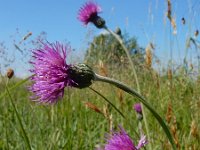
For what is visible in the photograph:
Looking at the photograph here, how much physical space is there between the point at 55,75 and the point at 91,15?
184 cm

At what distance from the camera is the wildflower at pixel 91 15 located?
2795 millimetres

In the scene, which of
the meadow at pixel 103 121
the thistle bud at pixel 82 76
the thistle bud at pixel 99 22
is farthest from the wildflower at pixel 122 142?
the thistle bud at pixel 99 22

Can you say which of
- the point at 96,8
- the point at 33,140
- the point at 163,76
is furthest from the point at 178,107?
the point at 163,76

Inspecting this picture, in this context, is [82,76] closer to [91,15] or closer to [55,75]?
[55,75]

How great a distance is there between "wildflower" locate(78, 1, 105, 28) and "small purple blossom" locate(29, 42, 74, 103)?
1740mm

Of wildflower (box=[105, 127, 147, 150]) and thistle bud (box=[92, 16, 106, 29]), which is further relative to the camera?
thistle bud (box=[92, 16, 106, 29])

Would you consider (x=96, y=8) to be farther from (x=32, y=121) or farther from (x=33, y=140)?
(x=33, y=140)

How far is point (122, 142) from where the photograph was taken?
106cm

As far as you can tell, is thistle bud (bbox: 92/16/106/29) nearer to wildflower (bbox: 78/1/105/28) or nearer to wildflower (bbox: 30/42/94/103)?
wildflower (bbox: 78/1/105/28)

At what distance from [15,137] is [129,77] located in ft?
9.20

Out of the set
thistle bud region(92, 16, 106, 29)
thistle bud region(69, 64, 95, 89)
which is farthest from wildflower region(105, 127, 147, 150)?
thistle bud region(92, 16, 106, 29)

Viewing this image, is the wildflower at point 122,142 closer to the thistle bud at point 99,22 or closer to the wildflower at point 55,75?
the wildflower at point 55,75

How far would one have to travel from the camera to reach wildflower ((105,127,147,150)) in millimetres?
1045

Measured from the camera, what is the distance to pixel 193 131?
1.52m
